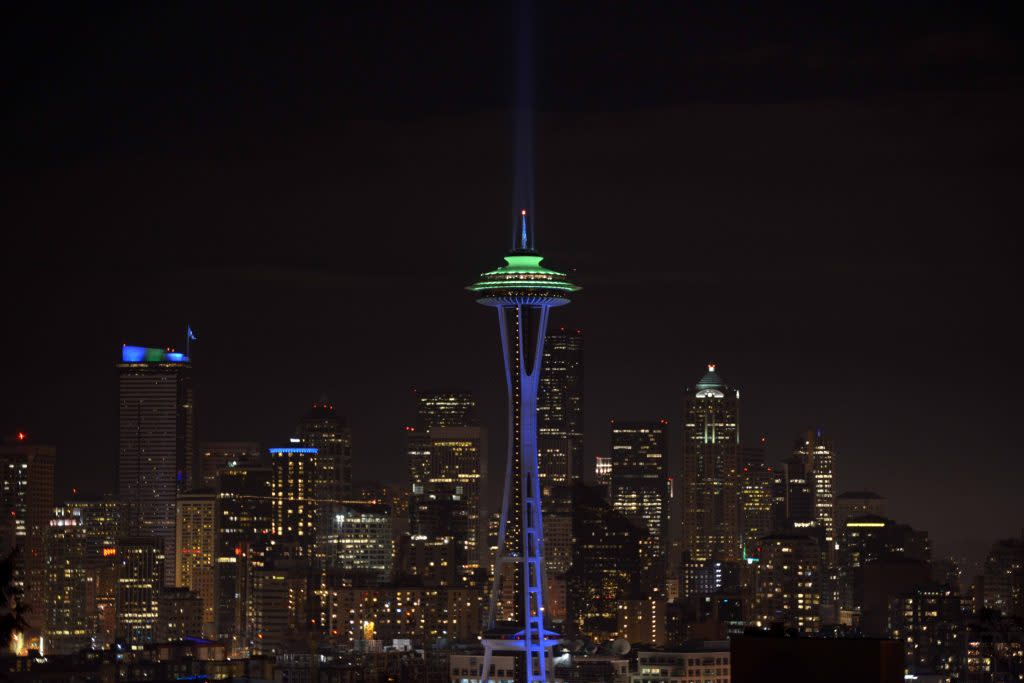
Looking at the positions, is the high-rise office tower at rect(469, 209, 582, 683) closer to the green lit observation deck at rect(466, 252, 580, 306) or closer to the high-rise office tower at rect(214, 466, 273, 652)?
the green lit observation deck at rect(466, 252, 580, 306)

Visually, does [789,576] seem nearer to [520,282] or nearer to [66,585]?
[66,585]

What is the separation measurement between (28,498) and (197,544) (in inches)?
589

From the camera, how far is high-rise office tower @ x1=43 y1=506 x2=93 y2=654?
13538cm

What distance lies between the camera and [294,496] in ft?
519

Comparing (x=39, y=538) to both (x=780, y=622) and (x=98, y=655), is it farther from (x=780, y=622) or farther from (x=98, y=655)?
(x=780, y=622)

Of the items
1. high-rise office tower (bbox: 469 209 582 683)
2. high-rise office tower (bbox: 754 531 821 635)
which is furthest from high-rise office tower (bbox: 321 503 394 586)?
high-rise office tower (bbox: 469 209 582 683)

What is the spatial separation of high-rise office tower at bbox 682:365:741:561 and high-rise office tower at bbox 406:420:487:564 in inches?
646

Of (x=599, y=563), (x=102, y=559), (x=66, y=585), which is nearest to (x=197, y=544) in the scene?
(x=102, y=559)

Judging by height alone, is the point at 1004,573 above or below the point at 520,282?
below

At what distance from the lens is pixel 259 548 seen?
15425 centimetres

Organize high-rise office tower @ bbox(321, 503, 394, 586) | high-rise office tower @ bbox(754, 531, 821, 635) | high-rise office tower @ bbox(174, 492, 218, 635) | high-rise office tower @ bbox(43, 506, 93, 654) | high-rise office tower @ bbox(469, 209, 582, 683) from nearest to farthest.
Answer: high-rise office tower @ bbox(469, 209, 582, 683) → high-rise office tower @ bbox(754, 531, 821, 635) → high-rise office tower @ bbox(43, 506, 93, 654) → high-rise office tower @ bbox(174, 492, 218, 635) → high-rise office tower @ bbox(321, 503, 394, 586)

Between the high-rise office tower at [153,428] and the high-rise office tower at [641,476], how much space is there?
1288 inches

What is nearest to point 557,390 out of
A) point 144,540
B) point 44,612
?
point 144,540

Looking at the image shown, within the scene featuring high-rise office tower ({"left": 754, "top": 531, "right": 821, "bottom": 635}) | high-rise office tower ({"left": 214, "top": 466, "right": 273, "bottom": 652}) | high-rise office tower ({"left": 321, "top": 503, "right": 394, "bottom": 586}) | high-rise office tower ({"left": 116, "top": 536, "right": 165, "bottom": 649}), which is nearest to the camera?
high-rise office tower ({"left": 754, "top": 531, "right": 821, "bottom": 635})
